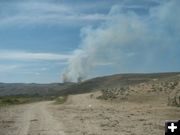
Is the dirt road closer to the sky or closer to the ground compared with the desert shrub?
closer to the ground

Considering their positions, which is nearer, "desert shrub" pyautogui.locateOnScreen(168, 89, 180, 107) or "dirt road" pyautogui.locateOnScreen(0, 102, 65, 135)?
"dirt road" pyautogui.locateOnScreen(0, 102, 65, 135)

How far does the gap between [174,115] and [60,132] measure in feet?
37.3

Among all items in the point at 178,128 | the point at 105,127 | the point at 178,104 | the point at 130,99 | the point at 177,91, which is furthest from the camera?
the point at 130,99

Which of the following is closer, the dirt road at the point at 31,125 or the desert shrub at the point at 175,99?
the dirt road at the point at 31,125

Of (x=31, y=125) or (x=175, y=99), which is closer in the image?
(x=31, y=125)

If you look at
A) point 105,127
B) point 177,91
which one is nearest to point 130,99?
point 177,91

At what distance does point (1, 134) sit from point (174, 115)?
12.7 meters

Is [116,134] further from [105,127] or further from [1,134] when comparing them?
[1,134]

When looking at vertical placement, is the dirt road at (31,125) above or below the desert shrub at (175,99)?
below

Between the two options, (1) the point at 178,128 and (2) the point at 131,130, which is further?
(2) the point at 131,130

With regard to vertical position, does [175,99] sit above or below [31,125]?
above

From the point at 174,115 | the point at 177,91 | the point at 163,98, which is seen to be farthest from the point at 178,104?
the point at 163,98

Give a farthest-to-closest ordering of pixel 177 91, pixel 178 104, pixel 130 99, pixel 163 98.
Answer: pixel 130 99, pixel 163 98, pixel 177 91, pixel 178 104

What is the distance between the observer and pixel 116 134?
1775 centimetres
